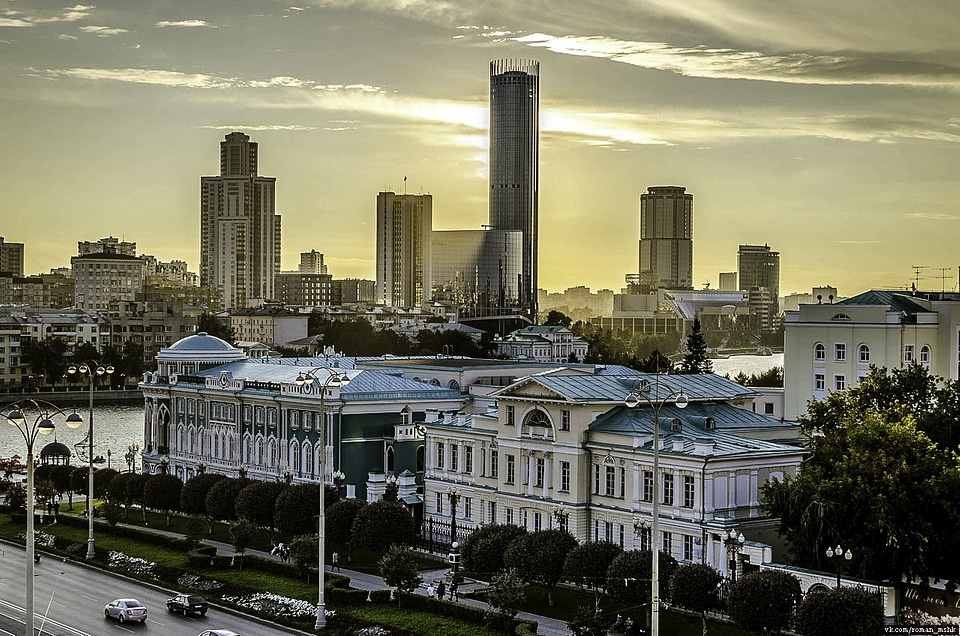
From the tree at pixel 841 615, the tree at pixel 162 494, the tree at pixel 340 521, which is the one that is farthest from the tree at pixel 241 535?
the tree at pixel 841 615

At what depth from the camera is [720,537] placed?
3866cm

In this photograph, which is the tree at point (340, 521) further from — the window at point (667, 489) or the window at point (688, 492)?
the window at point (688, 492)

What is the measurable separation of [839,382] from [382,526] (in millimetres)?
24656

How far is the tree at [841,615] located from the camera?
103 feet

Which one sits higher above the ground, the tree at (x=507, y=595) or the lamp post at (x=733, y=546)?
the lamp post at (x=733, y=546)

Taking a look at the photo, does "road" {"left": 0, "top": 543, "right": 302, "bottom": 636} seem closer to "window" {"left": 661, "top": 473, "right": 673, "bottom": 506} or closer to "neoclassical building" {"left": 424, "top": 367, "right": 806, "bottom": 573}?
"neoclassical building" {"left": 424, "top": 367, "right": 806, "bottom": 573}

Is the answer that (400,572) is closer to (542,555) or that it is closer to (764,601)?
(542,555)

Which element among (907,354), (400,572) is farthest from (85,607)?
(907,354)

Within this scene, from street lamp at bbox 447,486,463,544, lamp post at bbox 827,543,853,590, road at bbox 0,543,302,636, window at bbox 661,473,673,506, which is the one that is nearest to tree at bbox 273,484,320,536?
street lamp at bbox 447,486,463,544

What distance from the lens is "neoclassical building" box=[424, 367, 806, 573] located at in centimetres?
3972

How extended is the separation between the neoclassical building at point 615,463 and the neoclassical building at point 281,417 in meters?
4.93

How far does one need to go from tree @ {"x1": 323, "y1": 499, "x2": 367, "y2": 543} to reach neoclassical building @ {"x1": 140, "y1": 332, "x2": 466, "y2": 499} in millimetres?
4317

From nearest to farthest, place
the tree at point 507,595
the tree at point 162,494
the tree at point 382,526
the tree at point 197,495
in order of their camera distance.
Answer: the tree at point 507,595 → the tree at point 382,526 → the tree at point 197,495 → the tree at point 162,494

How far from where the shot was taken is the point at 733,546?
3744cm
